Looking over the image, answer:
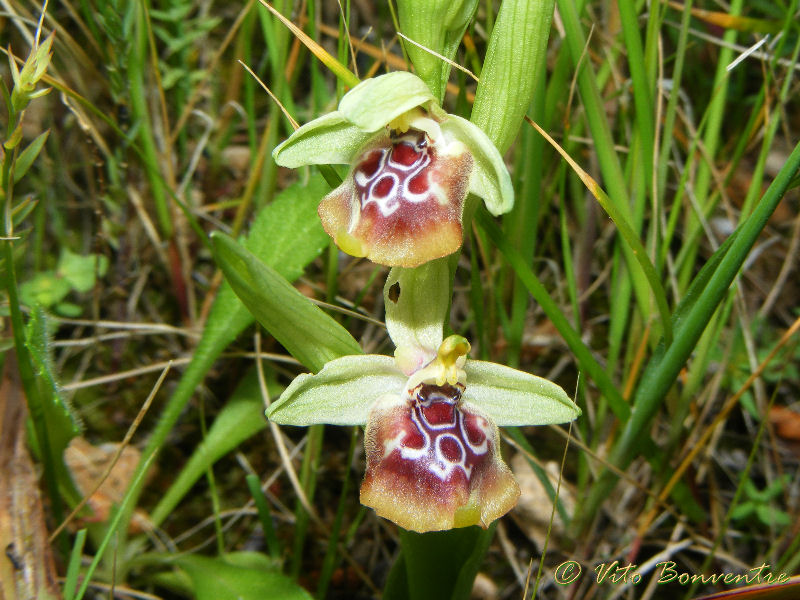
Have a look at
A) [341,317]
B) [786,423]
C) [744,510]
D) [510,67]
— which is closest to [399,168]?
[510,67]

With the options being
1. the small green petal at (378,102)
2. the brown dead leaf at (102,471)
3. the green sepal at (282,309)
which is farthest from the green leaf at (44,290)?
the small green petal at (378,102)

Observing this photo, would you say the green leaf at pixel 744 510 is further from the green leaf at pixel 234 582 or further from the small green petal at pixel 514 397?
the green leaf at pixel 234 582

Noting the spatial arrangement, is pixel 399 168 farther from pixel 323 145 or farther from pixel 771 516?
pixel 771 516

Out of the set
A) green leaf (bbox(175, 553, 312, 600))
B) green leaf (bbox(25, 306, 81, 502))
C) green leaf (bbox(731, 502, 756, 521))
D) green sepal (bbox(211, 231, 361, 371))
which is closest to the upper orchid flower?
green sepal (bbox(211, 231, 361, 371))

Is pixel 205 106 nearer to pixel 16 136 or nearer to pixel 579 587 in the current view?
pixel 16 136

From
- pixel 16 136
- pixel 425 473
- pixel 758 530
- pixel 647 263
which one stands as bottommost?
pixel 758 530

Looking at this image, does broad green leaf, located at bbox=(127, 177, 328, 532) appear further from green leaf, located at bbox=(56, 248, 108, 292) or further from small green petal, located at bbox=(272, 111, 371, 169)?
green leaf, located at bbox=(56, 248, 108, 292)

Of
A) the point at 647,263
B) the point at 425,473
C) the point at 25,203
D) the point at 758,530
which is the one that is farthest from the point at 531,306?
the point at 25,203
